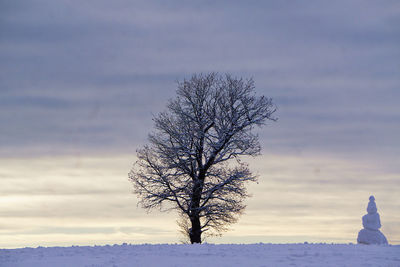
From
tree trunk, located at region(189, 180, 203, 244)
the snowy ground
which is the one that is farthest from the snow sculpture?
tree trunk, located at region(189, 180, 203, 244)

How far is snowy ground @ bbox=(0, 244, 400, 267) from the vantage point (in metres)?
18.8

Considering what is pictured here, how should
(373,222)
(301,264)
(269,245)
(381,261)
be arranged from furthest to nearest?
1. (373,222)
2. (269,245)
3. (381,261)
4. (301,264)

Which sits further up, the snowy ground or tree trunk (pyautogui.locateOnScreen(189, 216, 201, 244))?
tree trunk (pyautogui.locateOnScreen(189, 216, 201, 244))

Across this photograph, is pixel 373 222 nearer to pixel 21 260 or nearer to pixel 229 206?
pixel 229 206

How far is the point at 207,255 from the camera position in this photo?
20.5 m

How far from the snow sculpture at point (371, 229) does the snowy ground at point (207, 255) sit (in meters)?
3.19

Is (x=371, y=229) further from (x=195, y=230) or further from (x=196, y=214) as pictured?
(x=195, y=230)

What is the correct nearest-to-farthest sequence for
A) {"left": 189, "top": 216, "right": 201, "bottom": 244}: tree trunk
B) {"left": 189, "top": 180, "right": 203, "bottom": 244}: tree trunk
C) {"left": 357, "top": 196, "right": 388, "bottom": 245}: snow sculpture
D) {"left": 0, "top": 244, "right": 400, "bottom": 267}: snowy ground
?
{"left": 0, "top": 244, "right": 400, "bottom": 267}: snowy ground
{"left": 357, "top": 196, "right": 388, "bottom": 245}: snow sculpture
{"left": 189, "top": 180, "right": 203, "bottom": 244}: tree trunk
{"left": 189, "top": 216, "right": 201, "bottom": 244}: tree trunk

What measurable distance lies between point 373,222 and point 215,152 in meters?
9.65

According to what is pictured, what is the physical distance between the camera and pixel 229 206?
3122 centimetres

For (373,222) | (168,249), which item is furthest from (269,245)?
(373,222)

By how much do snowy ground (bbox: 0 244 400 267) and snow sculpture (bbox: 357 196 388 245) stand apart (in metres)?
3.19

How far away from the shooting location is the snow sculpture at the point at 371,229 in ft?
88.7

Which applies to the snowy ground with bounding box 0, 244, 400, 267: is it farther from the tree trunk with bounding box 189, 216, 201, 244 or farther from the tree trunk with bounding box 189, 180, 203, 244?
the tree trunk with bounding box 189, 216, 201, 244
